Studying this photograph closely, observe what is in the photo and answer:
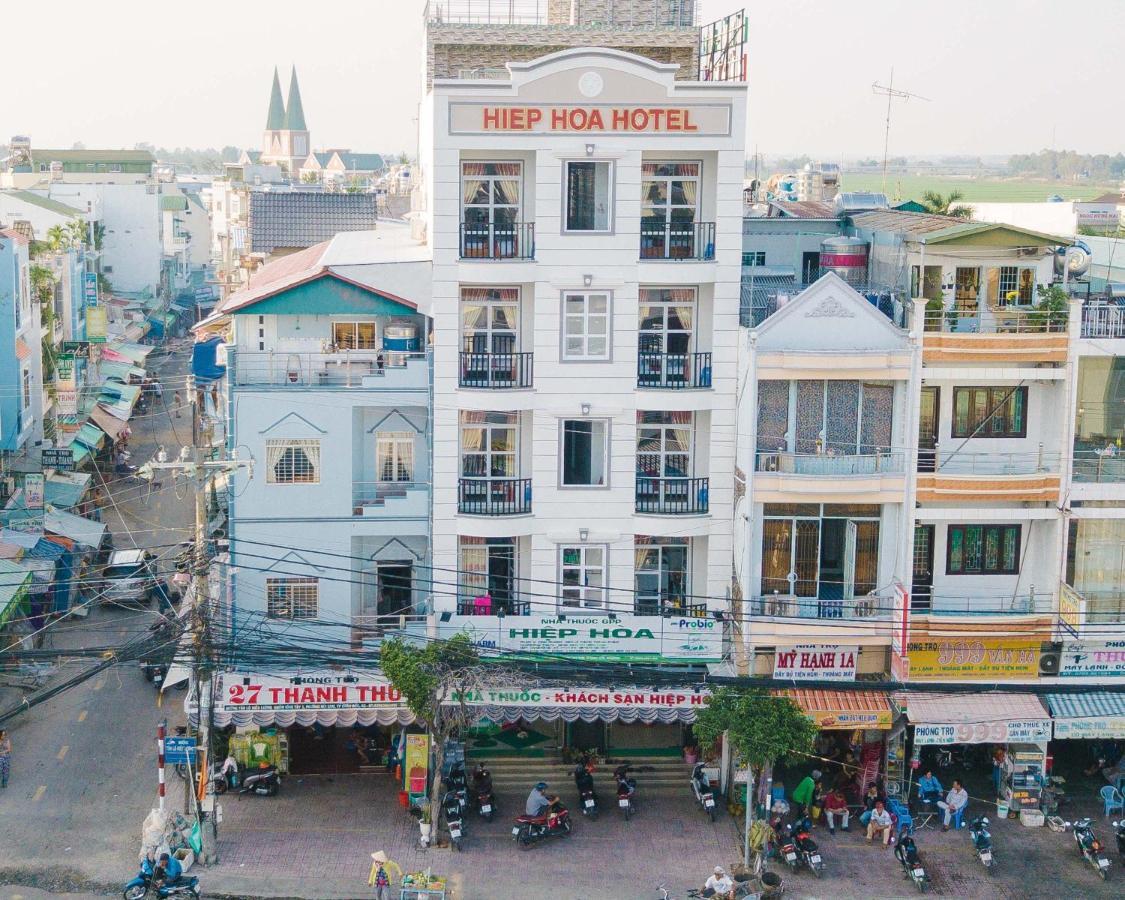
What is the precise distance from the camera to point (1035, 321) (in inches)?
1254

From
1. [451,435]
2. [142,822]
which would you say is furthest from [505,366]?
[142,822]

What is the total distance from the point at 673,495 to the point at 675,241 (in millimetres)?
5628

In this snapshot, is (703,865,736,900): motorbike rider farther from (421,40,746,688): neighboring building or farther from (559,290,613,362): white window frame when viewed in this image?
(559,290,613,362): white window frame

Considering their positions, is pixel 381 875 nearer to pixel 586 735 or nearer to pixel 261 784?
pixel 261 784

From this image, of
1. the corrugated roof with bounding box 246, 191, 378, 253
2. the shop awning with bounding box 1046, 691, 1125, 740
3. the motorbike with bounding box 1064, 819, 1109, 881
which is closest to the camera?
the motorbike with bounding box 1064, 819, 1109, 881

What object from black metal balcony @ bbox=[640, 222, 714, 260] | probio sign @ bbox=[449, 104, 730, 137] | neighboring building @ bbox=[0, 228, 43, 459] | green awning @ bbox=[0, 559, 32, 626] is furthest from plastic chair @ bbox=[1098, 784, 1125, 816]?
neighboring building @ bbox=[0, 228, 43, 459]

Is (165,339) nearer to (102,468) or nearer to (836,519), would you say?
(102,468)

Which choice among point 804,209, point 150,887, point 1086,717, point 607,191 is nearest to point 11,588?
point 150,887

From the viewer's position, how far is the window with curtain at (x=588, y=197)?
32031 mm

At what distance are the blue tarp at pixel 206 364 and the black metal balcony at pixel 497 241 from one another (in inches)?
334

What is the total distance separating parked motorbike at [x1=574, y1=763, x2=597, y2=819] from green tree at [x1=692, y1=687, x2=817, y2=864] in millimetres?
3316

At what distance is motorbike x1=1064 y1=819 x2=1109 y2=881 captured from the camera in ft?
97.6

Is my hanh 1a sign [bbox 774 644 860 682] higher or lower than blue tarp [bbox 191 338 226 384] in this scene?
lower

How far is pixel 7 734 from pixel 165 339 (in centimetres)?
6659
